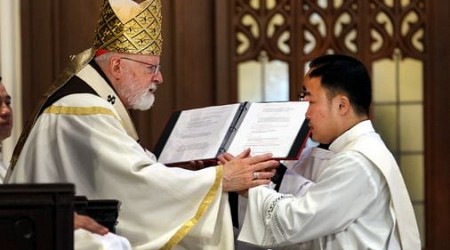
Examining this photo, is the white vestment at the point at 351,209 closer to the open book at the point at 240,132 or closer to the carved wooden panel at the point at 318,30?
the open book at the point at 240,132

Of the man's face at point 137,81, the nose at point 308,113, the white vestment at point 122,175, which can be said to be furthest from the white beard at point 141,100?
the nose at point 308,113

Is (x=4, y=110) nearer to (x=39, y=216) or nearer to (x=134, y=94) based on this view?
(x=134, y=94)

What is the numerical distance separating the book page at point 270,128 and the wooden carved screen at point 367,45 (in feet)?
3.83

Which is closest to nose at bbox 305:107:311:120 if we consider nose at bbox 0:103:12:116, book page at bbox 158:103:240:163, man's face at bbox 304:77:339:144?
man's face at bbox 304:77:339:144

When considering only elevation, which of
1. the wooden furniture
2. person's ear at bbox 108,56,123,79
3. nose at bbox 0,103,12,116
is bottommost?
the wooden furniture

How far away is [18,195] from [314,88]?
4.12ft

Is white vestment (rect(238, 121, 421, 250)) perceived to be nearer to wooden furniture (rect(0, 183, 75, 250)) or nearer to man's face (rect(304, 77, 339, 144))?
man's face (rect(304, 77, 339, 144))

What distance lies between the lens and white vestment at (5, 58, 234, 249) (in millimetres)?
3340

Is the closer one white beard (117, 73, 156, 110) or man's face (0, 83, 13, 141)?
white beard (117, 73, 156, 110)

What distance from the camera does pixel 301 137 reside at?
11.0 ft

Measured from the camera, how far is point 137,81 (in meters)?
3.52

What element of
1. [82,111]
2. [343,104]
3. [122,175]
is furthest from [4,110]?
[343,104]

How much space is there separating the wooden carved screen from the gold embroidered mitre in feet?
3.59

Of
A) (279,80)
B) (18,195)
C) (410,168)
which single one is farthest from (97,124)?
(410,168)
